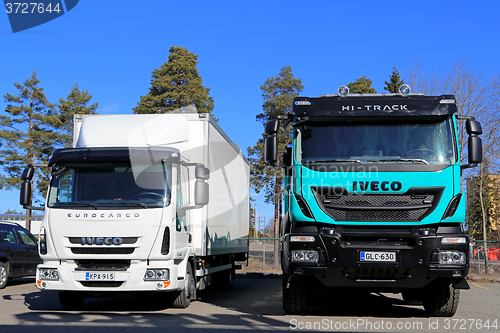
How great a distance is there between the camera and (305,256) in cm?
742

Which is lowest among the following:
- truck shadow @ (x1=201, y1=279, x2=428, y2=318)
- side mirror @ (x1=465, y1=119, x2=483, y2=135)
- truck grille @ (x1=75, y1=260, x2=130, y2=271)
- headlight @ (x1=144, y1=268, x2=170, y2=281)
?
truck shadow @ (x1=201, y1=279, x2=428, y2=318)

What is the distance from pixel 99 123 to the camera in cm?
983

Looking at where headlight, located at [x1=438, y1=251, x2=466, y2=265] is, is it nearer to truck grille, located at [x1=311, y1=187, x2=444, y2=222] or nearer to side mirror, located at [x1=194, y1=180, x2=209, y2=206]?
truck grille, located at [x1=311, y1=187, x2=444, y2=222]

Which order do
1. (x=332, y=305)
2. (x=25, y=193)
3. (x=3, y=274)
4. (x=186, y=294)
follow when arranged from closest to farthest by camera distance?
(x=25, y=193), (x=186, y=294), (x=332, y=305), (x=3, y=274)

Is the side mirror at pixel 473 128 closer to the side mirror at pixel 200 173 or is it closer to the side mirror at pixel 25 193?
the side mirror at pixel 200 173

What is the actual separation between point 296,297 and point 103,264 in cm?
325

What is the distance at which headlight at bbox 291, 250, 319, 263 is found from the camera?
24.2 ft

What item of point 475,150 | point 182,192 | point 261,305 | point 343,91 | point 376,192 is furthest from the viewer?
point 261,305

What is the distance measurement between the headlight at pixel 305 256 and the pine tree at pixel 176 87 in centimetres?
2858

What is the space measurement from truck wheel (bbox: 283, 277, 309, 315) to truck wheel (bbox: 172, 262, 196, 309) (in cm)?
195

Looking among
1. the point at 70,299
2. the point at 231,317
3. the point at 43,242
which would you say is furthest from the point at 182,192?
the point at 70,299

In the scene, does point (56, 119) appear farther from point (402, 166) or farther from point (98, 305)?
point (402, 166)

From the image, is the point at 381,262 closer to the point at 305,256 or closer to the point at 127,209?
the point at 305,256

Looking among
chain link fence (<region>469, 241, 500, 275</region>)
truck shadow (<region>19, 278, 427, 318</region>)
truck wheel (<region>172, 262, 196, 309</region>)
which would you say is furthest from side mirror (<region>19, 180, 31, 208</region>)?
chain link fence (<region>469, 241, 500, 275</region>)
